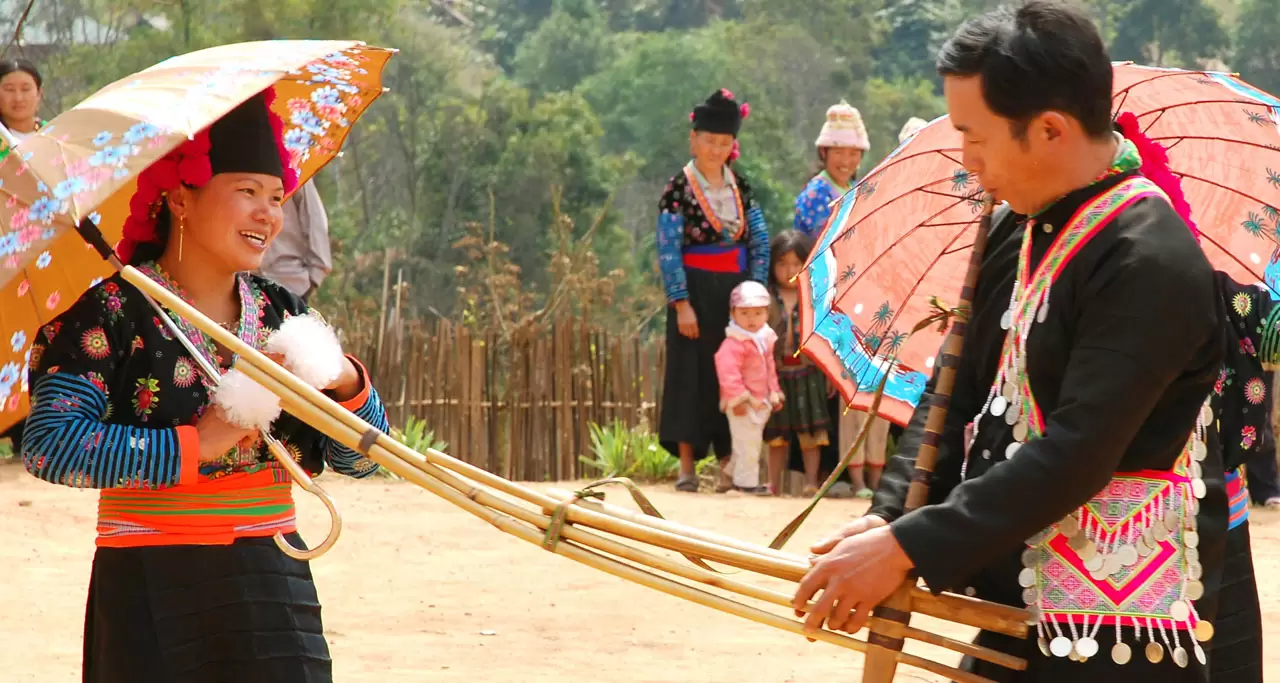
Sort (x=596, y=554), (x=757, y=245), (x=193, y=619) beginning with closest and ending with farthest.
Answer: (x=596, y=554), (x=193, y=619), (x=757, y=245)

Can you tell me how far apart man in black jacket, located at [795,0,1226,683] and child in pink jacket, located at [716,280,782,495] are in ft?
22.5

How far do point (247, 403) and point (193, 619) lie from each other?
441mm

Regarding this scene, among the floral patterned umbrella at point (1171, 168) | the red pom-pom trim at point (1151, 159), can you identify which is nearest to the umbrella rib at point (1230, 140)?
the floral patterned umbrella at point (1171, 168)

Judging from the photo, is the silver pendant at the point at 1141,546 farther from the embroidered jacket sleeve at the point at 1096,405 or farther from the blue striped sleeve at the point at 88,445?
the blue striped sleeve at the point at 88,445

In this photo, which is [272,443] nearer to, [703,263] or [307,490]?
[307,490]

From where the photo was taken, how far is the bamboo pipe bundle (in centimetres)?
239

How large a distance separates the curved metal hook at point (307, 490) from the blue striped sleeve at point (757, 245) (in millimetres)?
6648

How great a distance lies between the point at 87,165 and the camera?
284 centimetres

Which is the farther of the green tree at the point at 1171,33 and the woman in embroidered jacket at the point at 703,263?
the green tree at the point at 1171,33

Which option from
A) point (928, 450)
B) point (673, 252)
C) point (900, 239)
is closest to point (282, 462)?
point (928, 450)

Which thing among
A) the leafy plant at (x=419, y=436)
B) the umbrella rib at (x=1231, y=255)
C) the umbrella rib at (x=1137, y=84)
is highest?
the umbrella rib at (x=1137, y=84)

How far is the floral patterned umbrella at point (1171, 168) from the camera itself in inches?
131

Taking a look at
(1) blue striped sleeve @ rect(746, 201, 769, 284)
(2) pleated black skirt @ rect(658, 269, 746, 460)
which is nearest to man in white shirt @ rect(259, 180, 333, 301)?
(2) pleated black skirt @ rect(658, 269, 746, 460)

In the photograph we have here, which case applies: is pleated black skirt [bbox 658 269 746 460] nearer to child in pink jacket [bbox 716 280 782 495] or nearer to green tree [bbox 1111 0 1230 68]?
child in pink jacket [bbox 716 280 782 495]
